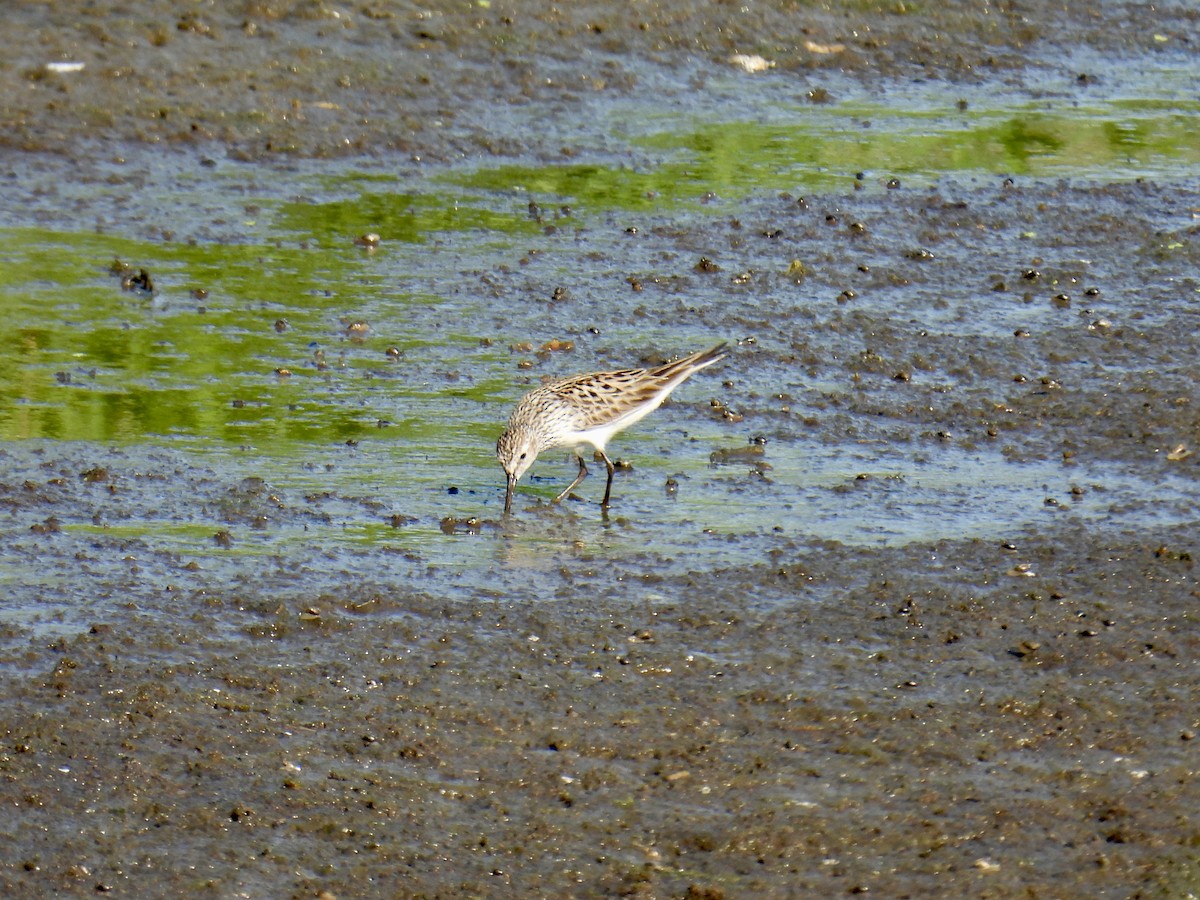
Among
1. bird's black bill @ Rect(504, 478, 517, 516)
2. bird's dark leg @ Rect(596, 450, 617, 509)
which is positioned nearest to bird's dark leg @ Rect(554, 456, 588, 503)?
bird's dark leg @ Rect(596, 450, 617, 509)

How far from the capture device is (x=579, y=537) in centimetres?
843

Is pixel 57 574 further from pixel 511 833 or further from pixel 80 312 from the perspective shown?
pixel 80 312

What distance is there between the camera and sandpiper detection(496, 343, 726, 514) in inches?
344

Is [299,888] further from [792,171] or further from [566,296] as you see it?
[792,171]

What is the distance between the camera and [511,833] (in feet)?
19.4

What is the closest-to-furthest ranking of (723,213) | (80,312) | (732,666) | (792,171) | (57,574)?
(732,666) < (57,574) < (80,312) < (723,213) < (792,171)

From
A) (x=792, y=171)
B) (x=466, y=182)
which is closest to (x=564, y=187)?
(x=466, y=182)

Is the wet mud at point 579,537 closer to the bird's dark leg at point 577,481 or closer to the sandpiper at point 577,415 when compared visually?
the bird's dark leg at point 577,481

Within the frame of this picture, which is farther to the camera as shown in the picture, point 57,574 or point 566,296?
point 566,296

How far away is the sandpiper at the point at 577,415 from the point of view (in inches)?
344

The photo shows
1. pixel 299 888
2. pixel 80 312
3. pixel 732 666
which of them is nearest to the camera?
pixel 299 888

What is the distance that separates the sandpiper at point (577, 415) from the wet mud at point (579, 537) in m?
0.28

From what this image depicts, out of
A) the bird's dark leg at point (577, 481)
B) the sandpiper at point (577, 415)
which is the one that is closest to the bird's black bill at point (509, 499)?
the sandpiper at point (577, 415)

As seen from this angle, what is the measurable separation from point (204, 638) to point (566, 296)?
4608 mm
